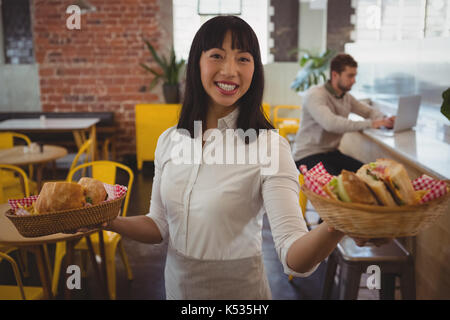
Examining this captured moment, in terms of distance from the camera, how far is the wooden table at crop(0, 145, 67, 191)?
3.53 m

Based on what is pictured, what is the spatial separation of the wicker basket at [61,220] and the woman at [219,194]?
0.35 feet

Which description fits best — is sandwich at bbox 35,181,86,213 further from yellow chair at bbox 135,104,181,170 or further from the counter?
yellow chair at bbox 135,104,181,170

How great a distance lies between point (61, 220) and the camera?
101cm

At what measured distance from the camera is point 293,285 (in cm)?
269

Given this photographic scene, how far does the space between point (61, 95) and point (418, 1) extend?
502 centimetres

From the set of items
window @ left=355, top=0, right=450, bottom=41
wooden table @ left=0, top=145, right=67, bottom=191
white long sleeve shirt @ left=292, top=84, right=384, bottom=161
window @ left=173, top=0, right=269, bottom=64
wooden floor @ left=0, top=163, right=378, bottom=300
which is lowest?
wooden floor @ left=0, top=163, right=378, bottom=300

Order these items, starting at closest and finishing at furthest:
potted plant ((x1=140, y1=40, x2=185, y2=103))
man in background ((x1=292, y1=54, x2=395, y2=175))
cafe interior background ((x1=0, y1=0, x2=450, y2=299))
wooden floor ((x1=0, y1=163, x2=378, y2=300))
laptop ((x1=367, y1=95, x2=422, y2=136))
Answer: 1. wooden floor ((x1=0, y1=163, x2=378, y2=300))
2. laptop ((x1=367, y1=95, x2=422, y2=136))
3. man in background ((x1=292, y1=54, x2=395, y2=175))
4. potted plant ((x1=140, y1=40, x2=185, y2=103))
5. cafe interior background ((x1=0, y1=0, x2=450, y2=299))

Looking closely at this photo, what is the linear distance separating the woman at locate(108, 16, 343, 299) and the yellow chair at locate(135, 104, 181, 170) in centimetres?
448

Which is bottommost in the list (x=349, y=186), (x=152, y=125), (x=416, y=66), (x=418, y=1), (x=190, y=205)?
(x=152, y=125)

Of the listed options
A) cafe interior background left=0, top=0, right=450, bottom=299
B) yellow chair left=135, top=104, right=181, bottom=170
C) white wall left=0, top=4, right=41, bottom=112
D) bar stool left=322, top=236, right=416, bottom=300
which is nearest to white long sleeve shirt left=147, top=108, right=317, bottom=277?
bar stool left=322, top=236, right=416, bottom=300

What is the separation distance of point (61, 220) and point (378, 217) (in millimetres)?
729

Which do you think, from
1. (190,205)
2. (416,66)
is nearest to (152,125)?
(416,66)

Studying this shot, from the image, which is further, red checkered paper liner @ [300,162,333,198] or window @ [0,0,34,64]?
window @ [0,0,34,64]

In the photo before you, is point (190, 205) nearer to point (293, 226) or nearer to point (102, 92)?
point (293, 226)
